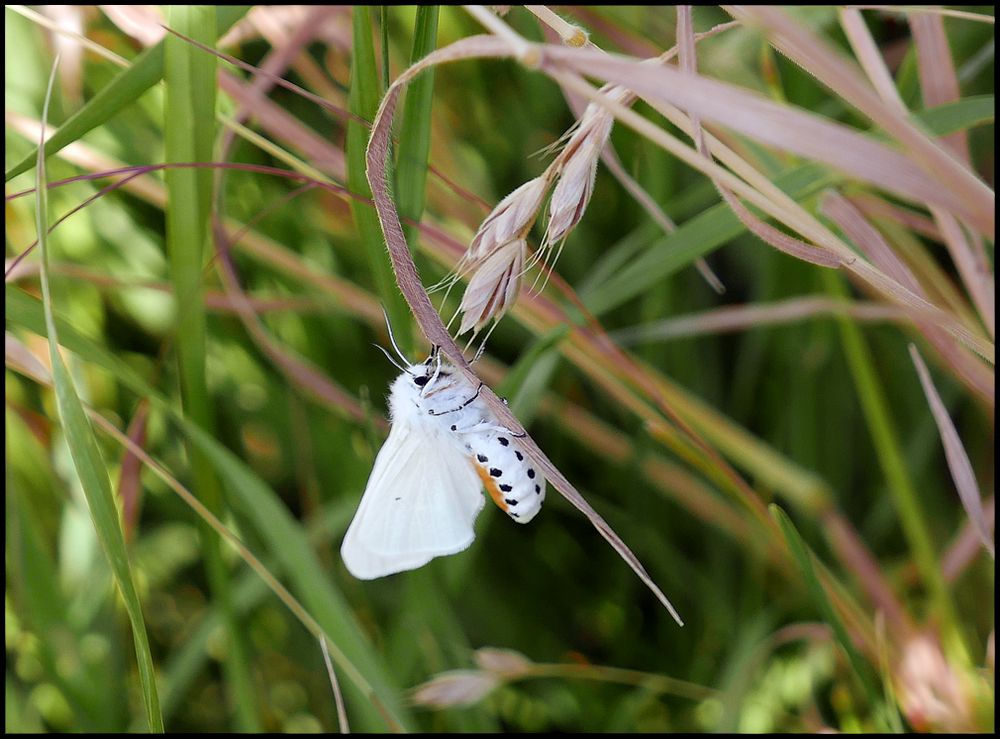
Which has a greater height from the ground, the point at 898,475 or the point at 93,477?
the point at 93,477

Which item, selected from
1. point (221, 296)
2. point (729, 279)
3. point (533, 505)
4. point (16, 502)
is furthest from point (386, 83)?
point (729, 279)

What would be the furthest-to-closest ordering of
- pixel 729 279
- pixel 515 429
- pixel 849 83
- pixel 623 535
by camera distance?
1. pixel 729 279
2. pixel 623 535
3. pixel 515 429
4. pixel 849 83

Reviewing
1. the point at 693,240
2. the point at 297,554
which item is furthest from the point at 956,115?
the point at 297,554

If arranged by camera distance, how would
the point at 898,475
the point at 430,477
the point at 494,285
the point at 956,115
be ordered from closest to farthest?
the point at 494,285 → the point at 956,115 → the point at 430,477 → the point at 898,475

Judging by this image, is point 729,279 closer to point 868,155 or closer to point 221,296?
point 221,296

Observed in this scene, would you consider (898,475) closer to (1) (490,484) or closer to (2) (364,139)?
(1) (490,484)

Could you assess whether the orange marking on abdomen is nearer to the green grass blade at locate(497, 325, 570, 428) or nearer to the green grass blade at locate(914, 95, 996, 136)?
the green grass blade at locate(497, 325, 570, 428)

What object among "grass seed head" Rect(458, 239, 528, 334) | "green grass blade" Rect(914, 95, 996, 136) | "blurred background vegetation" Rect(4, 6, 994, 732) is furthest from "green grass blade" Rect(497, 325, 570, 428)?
"green grass blade" Rect(914, 95, 996, 136)
